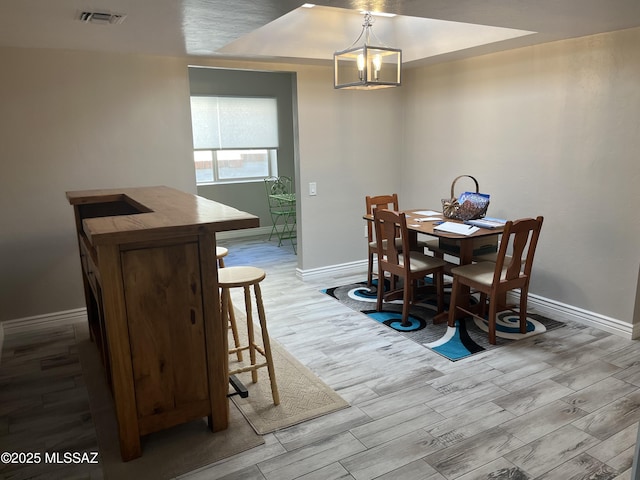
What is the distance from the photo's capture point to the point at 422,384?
2.86 meters

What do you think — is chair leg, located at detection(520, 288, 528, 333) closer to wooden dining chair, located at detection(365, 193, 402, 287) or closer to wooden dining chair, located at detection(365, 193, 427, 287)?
wooden dining chair, located at detection(365, 193, 427, 287)

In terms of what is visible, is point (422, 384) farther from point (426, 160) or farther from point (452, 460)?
point (426, 160)

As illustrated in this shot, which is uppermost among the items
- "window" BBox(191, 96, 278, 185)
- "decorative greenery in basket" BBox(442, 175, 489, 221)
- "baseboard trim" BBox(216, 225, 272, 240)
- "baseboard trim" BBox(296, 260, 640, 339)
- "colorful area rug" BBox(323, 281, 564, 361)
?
"window" BBox(191, 96, 278, 185)

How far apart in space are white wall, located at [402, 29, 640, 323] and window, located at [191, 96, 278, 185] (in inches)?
121

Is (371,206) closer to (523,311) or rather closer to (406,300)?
(406,300)

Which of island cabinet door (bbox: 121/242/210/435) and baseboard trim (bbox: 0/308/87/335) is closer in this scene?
island cabinet door (bbox: 121/242/210/435)

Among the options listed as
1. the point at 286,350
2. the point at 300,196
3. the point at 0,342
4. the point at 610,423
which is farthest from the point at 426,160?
the point at 0,342

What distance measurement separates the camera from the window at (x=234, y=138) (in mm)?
6645

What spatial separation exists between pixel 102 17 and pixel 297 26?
1942mm

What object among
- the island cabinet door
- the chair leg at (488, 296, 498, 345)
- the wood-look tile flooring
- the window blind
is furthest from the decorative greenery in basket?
the window blind

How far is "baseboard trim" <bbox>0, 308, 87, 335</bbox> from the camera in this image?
3758mm

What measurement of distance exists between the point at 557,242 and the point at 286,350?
2.35m

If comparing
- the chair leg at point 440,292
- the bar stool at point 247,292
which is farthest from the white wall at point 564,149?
the bar stool at point 247,292

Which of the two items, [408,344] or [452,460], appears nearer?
[452,460]
